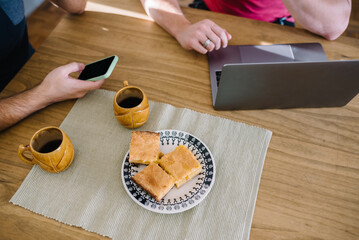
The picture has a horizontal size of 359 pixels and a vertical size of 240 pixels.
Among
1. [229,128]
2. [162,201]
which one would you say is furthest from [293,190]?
[162,201]

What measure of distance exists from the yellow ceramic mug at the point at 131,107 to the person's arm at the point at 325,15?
693 mm

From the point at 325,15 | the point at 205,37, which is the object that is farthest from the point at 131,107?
the point at 325,15

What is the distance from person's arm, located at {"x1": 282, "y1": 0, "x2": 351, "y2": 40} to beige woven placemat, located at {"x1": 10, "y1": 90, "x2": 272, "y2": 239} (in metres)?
0.50

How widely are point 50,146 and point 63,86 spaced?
0.21 m

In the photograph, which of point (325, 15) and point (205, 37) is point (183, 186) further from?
point (325, 15)

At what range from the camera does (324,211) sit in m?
0.66

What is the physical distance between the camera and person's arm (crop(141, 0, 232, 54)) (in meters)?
0.92

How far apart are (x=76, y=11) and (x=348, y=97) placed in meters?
1.02

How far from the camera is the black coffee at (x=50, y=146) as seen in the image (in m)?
0.68

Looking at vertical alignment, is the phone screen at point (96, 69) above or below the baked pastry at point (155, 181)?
above

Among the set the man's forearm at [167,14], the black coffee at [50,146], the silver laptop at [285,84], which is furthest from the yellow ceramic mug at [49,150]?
the man's forearm at [167,14]

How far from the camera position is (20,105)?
787 millimetres

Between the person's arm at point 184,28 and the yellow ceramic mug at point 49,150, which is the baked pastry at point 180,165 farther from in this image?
the person's arm at point 184,28

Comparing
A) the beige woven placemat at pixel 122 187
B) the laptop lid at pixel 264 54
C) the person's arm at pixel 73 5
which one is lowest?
the beige woven placemat at pixel 122 187
